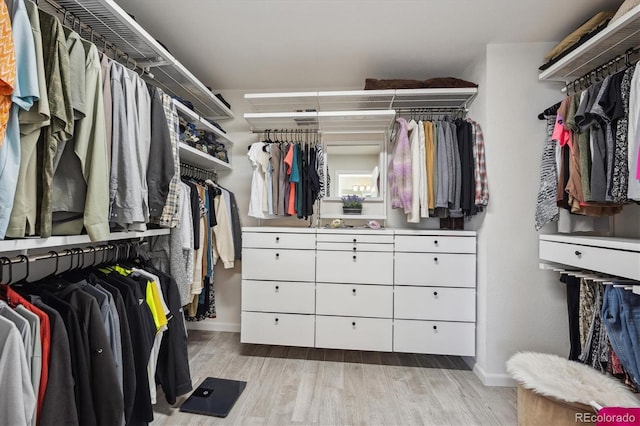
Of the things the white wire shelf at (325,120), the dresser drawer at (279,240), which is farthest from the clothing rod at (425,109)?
the dresser drawer at (279,240)

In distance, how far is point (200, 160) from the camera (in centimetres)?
242

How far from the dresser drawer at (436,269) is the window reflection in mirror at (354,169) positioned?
0.79 m

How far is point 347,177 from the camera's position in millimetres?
2752

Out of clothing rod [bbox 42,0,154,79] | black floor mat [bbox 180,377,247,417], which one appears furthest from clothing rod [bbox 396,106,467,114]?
black floor mat [bbox 180,377,247,417]

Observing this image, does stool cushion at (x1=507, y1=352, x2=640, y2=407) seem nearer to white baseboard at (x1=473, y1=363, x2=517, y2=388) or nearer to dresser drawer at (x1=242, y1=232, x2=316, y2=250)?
white baseboard at (x1=473, y1=363, x2=517, y2=388)

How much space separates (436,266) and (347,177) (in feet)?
3.72

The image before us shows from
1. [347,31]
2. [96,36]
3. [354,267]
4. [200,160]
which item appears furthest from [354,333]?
[96,36]

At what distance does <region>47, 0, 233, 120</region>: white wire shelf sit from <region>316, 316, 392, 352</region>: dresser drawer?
1996 mm

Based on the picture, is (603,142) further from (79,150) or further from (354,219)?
(79,150)

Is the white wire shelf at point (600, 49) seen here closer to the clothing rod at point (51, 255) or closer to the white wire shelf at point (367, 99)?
the white wire shelf at point (367, 99)

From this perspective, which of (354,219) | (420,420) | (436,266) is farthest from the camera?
(354,219)

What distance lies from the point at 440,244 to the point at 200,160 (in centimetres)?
203

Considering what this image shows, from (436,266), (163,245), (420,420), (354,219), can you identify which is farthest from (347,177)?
(420,420)

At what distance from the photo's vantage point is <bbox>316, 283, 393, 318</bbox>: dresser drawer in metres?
2.15
